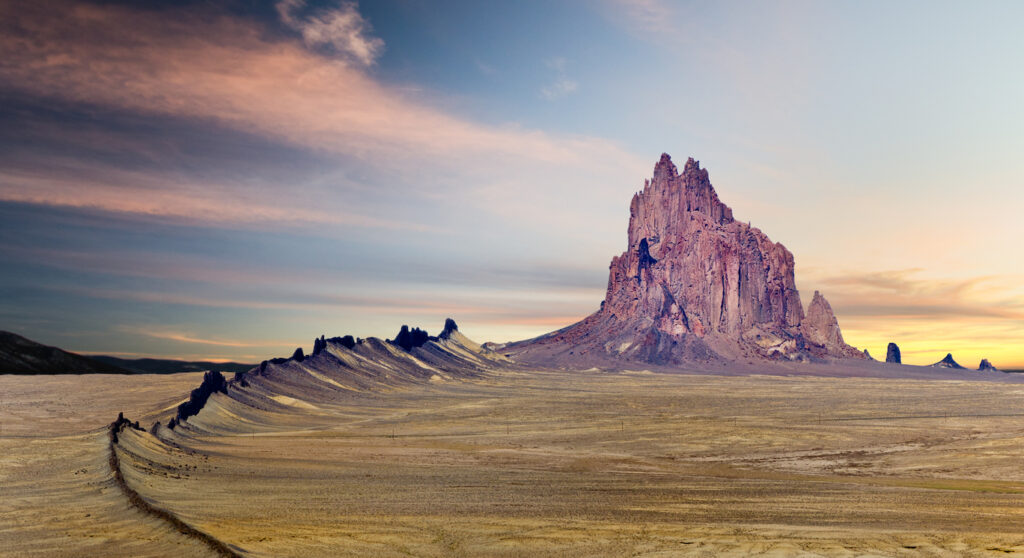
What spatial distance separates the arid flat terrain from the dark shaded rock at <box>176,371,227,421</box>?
152cm

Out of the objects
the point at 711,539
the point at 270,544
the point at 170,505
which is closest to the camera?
the point at 270,544

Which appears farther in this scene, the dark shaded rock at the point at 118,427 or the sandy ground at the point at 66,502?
the dark shaded rock at the point at 118,427

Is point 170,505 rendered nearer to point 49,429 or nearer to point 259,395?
point 49,429

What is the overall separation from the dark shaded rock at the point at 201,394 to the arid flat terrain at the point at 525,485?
152 centimetres

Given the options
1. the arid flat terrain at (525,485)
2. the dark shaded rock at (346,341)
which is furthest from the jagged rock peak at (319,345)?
the arid flat terrain at (525,485)

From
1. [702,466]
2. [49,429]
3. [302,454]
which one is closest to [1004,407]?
[702,466]

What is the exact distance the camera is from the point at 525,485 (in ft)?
131

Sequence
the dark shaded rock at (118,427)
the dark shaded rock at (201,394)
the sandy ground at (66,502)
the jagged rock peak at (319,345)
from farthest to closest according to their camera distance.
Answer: the jagged rock peak at (319,345), the dark shaded rock at (201,394), the dark shaded rock at (118,427), the sandy ground at (66,502)

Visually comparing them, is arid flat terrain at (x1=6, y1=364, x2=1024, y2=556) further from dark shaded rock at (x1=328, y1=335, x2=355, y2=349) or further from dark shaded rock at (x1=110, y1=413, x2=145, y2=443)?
dark shaded rock at (x1=328, y1=335, x2=355, y2=349)

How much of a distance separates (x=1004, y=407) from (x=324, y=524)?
11812 cm

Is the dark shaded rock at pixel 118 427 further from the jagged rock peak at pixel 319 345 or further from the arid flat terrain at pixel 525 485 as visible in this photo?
the jagged rock peak at pixel 319 345

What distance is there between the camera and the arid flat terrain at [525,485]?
26828 mm

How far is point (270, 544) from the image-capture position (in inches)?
1003

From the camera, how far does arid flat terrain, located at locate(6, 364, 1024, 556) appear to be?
26828 millimetres
